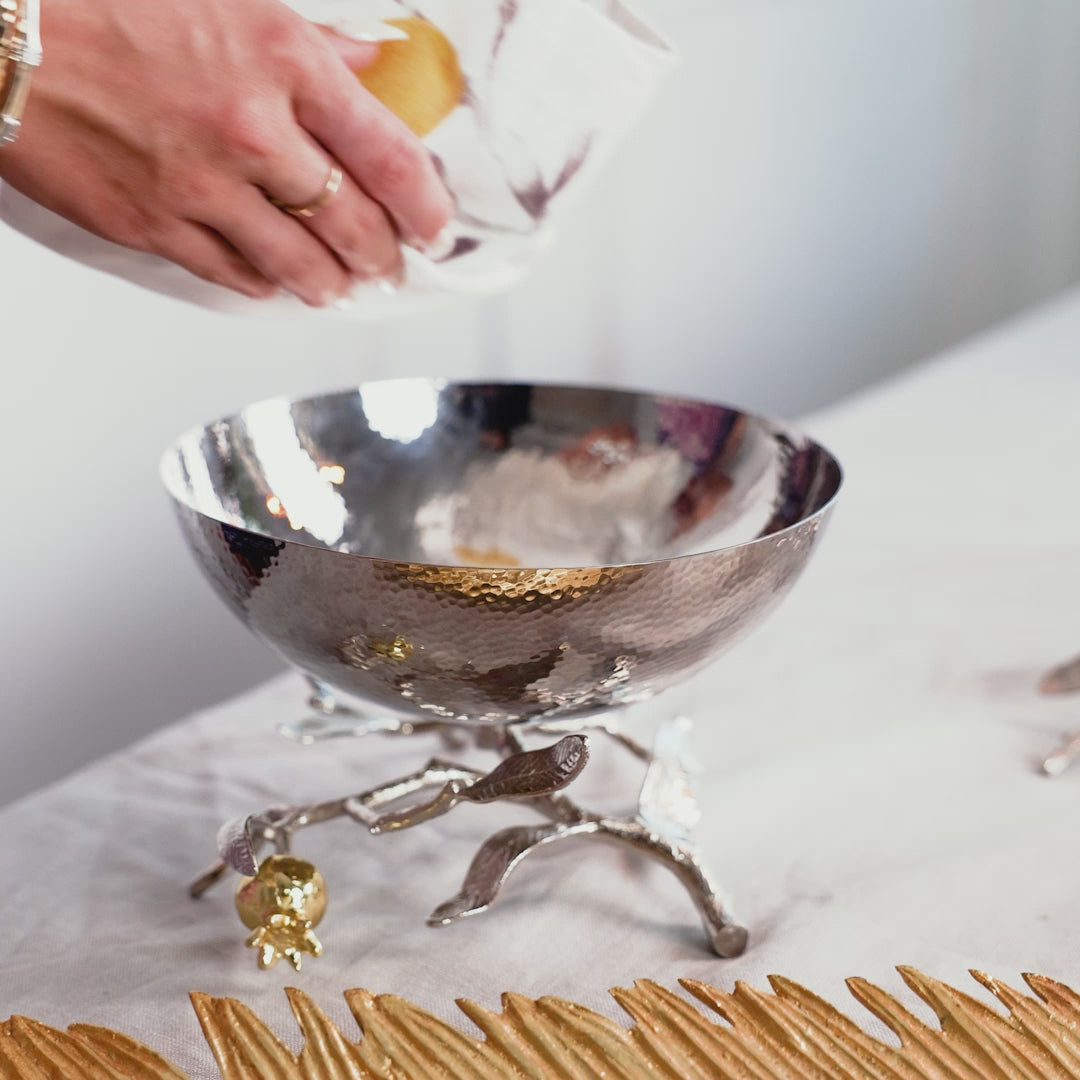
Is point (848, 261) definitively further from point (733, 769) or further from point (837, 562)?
point (733, 769)

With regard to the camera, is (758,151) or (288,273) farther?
(758,151)

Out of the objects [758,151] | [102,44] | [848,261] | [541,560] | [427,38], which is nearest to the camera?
[102,44]

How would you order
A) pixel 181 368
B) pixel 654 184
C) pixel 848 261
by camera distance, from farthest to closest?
1. pixel 848 261
2. pixel 654 184
3. pixel 181 368

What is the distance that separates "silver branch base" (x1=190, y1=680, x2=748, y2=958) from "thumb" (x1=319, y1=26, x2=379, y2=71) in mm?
258

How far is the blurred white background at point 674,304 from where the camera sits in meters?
0.96

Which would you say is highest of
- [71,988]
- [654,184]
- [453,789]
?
[654,184]

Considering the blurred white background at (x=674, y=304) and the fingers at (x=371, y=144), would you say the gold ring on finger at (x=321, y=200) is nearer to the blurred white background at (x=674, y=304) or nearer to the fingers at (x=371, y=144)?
the fingers at (x=371, y=144)

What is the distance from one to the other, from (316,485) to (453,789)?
191mm

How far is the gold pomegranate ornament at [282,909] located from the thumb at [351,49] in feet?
1.02

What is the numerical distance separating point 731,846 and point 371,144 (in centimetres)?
32

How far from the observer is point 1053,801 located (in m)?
0.58

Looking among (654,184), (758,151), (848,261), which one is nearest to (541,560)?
(654,184)

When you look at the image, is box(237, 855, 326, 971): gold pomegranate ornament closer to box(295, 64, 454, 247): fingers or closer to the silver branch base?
the silver branch base

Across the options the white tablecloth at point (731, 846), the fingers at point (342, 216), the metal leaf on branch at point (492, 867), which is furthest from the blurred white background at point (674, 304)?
the metal leaf on branch at point (492, 867)
